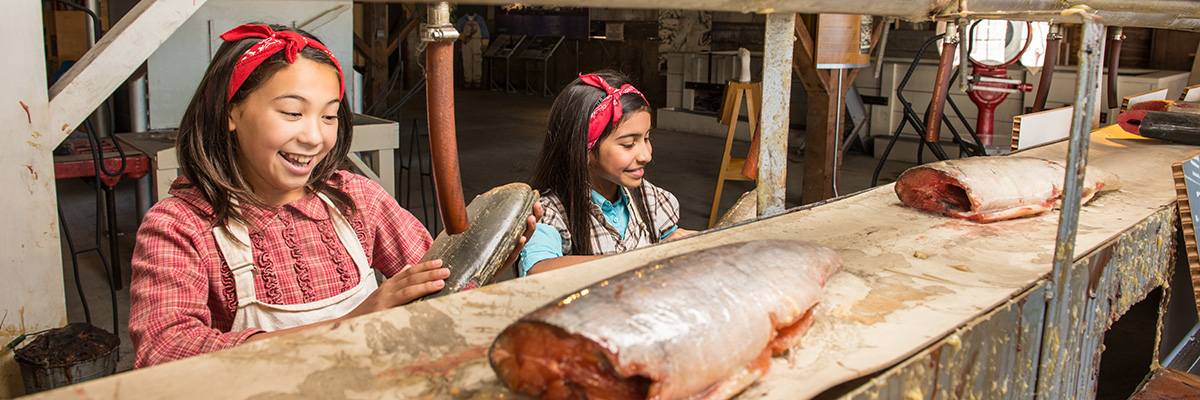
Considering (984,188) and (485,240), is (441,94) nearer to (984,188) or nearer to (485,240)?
(485,240)

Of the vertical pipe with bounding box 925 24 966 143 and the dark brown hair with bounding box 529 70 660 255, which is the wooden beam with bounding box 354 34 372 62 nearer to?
the dark brown hair with bounding box 529 70 660 255

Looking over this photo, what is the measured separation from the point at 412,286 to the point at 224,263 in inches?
17.2

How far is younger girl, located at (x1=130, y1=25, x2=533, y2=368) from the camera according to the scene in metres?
1.37

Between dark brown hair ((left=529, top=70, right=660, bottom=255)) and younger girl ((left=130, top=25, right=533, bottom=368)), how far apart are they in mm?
624

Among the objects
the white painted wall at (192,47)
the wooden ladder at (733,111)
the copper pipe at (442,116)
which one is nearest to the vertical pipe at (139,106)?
the white painted wall at (192,47)

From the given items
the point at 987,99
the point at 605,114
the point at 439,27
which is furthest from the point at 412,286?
the point at 987,99

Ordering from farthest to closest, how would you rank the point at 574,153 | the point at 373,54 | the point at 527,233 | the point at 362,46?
the point at 373,54 → the point at 362,46 → the point at 574,153 → the point at 527,233

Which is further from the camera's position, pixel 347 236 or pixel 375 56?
pixel 375 56

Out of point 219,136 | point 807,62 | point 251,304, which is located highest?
point 807,62

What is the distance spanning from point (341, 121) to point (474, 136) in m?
8.05

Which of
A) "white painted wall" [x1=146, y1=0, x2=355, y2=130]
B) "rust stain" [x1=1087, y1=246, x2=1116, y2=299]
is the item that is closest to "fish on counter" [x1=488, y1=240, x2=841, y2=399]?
"rust stain" [x1=1087, y1=246, x2=1116, y2=299]

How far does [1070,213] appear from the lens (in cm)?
121

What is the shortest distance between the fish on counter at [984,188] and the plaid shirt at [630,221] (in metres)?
0.67

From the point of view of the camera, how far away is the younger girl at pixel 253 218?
1.37 metres
